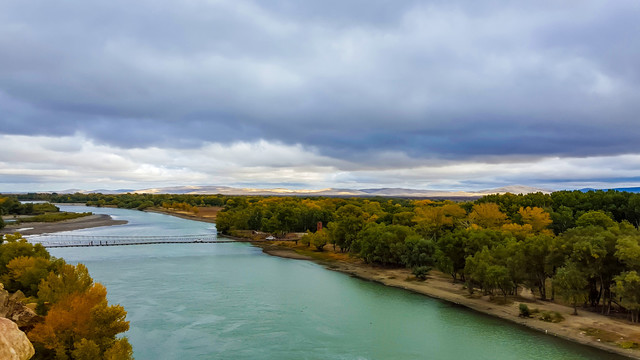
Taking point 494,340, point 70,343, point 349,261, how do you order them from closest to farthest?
point 70,343
point 494,340
point 349,261

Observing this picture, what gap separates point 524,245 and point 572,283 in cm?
992

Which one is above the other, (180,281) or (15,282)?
(15,282)

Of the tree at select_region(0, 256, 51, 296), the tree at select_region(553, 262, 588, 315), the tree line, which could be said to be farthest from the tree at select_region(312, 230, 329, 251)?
the tree line

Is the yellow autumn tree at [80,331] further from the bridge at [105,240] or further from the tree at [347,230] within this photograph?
the bridge at [105,240]

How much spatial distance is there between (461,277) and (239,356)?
44.6 meters

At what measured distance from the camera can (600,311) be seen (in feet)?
152

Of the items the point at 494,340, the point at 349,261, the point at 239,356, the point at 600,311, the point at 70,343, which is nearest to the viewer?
the point at 70,343

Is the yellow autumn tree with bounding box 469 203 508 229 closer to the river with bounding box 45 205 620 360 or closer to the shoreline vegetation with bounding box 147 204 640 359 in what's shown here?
the shoreline vegetation with bounding box 147 204 640 359

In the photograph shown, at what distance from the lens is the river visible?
122 ft

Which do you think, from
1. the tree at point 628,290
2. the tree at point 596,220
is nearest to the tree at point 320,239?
the tree at point 596,220

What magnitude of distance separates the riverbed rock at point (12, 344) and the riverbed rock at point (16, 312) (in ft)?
40.6

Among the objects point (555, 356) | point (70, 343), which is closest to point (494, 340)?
point (555, 356)

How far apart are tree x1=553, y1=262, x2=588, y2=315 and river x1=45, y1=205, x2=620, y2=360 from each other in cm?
597

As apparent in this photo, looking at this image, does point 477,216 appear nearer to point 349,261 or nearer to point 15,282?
point 349,261
